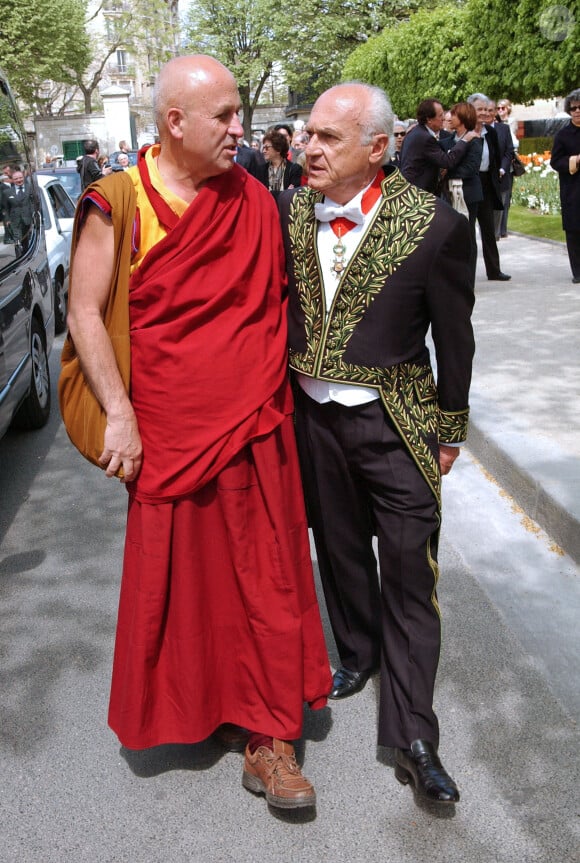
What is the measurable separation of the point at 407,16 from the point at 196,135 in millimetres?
47944

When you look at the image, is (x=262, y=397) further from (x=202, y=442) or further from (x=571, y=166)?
(x=571, y=166)

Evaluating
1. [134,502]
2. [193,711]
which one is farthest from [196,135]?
[193,711]

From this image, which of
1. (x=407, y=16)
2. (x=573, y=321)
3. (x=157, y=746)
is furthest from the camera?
(x=407, y=16)

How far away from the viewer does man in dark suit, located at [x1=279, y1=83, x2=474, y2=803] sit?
2789 millimetres

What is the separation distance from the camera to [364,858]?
267 cm

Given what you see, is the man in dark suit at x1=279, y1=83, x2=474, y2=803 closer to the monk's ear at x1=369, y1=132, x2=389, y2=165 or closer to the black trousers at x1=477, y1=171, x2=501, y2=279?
the monk's ear at x1=369, y1=132, x2=389, y2=165

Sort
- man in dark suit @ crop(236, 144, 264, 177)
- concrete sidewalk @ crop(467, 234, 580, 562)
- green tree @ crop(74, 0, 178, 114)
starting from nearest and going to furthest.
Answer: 1. concrete sidewalk @ crop(467, 234, 580, 562)
2. man in dark suit @ crop(236, 144, 264, 177)
3. green tree @ crop(74, 0, 178, 114)

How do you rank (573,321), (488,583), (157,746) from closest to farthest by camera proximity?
(157,746)
(488,583)
(573,321)

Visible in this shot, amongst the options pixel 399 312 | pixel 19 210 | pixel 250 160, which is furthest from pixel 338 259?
pixel 250 160

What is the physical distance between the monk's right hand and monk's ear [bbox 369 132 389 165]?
39.0 inches

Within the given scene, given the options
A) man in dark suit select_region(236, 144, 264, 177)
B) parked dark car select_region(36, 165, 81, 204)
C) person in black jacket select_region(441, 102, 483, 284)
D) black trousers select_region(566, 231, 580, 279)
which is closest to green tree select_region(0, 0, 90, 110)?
parked dark car select_region(36, 165, 81, 204)

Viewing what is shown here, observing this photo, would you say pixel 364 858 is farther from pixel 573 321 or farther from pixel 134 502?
pixel 573 321

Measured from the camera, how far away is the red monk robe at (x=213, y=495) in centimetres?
272

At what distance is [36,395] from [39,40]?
2101 inches
